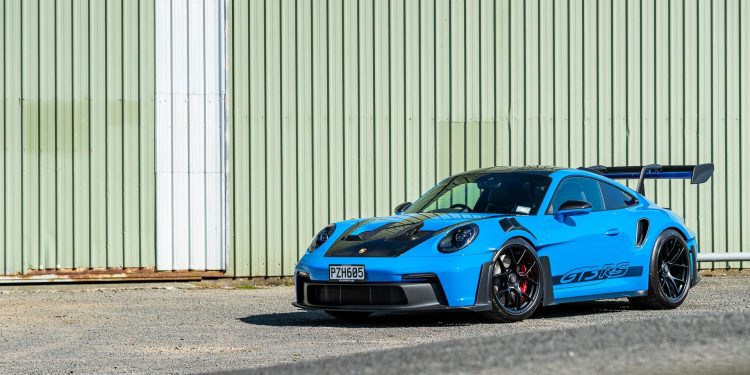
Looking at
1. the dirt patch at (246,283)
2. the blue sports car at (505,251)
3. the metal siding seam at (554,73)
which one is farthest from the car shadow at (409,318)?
the metal siding seam at (554,73)

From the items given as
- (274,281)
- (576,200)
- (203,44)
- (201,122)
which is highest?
(203,44)

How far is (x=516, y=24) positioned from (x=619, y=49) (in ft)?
4.54

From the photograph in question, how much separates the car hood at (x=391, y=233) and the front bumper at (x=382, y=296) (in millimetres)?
239

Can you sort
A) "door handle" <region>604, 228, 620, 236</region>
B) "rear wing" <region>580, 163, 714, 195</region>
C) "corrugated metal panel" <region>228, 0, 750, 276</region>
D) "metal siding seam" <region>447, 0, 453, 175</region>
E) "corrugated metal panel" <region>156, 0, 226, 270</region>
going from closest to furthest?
"door handle" <region>604, 228, 620, 236</region> < "rear wing" <region>580, 163, 714, 195</region> < "corrugated metal panel" <region>156, 0, 226, 270</region> < "corrugated metal panel" <region>228, 0, 750, 276</region> < "metal siding seam" <region>447, 0, 453, 175</region>

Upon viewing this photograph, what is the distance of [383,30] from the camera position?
576 inches

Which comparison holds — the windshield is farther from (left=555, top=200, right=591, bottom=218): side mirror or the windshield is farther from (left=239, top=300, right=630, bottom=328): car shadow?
(left=239, top=300, right=630, bottom=328): car shadow

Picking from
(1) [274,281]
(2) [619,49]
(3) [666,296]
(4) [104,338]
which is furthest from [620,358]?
(2) [619,49]

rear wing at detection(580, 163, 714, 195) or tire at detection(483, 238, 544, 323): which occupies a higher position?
→ rear wing at detection(580, 163, 714, 195)

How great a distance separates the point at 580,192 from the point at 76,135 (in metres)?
6.70

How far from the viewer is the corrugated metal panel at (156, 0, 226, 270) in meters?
14.1

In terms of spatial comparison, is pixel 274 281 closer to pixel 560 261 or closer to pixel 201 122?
pixel 201 122

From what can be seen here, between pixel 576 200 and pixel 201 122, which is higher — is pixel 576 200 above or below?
below

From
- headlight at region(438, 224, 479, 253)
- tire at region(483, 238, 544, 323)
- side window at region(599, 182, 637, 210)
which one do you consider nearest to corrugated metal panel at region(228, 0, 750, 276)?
side window at region(599, 182, 637, 210)

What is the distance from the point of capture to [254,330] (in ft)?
28.9
